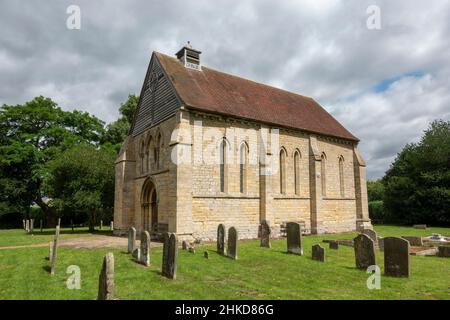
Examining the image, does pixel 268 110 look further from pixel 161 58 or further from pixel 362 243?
pixel 362 243

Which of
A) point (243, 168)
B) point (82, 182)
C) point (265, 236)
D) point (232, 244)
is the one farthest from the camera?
point (82, 182)

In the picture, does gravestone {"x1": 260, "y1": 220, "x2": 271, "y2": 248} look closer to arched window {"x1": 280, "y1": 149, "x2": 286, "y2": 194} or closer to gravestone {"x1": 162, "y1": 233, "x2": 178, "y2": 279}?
arched window {"x1": 280, "y1": 149, "x2": 286, "y2": 194}

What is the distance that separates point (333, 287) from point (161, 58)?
55.6 feet

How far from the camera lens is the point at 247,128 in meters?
19.4

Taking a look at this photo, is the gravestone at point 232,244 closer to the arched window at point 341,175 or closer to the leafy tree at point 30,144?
the arched window at point 341,175

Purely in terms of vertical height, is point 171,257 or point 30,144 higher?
point 30,144

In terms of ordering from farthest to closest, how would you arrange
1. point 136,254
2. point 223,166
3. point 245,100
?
point 245,100 → point 223,166 → point 136,254

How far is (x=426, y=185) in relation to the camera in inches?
1321

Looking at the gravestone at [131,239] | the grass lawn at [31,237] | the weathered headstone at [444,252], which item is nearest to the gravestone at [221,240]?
the gravestone at [131,239]

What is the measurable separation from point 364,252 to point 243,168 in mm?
9599

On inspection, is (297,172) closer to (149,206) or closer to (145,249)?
(149,206)

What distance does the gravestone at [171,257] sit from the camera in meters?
8.91

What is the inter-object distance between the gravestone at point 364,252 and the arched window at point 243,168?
8929 millimetres

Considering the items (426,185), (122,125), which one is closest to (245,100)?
(122,125)
